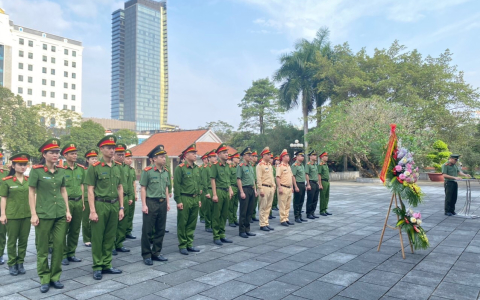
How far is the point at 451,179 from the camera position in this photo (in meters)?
8.59

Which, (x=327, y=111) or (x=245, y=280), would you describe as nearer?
(x=245, y=280)

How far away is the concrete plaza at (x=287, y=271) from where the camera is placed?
3.83 metres

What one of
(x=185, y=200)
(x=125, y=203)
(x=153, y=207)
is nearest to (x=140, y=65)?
(x=125, y=203)

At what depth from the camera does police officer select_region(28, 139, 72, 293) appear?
4.00 m

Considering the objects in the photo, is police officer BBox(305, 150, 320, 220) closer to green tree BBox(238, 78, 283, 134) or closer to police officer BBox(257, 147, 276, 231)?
police officer BBox(257, 147, 276, 231)

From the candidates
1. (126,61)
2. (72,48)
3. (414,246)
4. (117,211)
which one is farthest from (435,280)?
(126,61)

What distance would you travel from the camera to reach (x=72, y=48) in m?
72.6

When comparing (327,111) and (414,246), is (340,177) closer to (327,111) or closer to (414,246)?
(327,111)

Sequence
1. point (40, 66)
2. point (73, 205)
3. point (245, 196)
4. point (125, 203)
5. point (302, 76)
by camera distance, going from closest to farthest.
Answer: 1. point (73, 205)
2. point (125, 203)
3. point (245, 196)
4. point (302, 76)
5. point (40, 66)

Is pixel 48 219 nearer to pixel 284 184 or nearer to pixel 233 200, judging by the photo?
pixel 233 200

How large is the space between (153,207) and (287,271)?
2.11m

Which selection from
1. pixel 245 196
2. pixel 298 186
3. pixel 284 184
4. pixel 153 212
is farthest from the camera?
pixel 298 186

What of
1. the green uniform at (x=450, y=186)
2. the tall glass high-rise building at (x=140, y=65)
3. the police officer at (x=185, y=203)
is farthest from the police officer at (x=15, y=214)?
the tall glass high-rise building at (x=140, y=65)

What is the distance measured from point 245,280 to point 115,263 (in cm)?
205
